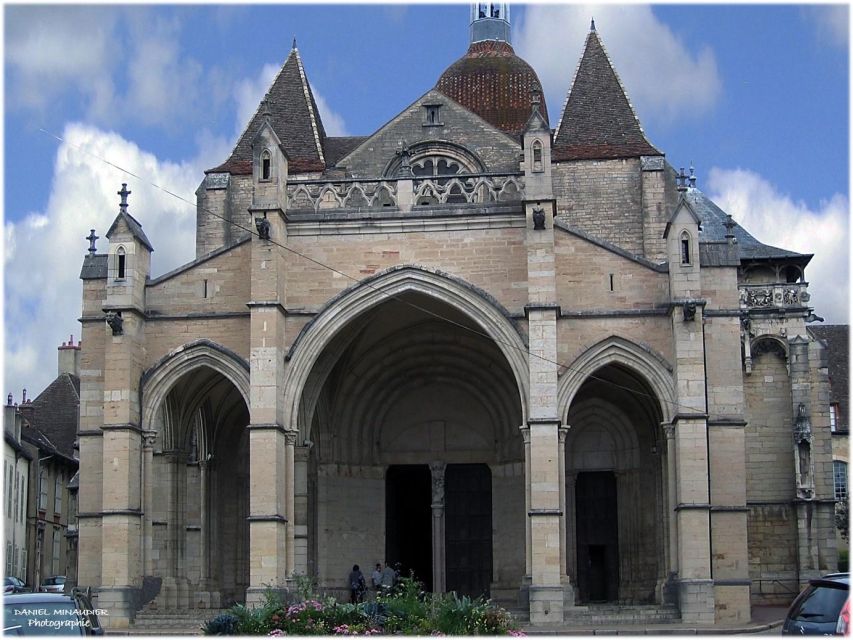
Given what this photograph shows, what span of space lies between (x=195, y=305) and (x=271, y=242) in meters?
1.84

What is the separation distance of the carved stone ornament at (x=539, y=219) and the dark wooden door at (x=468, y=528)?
20.5ft

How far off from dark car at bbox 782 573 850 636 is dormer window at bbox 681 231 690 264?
11.2m

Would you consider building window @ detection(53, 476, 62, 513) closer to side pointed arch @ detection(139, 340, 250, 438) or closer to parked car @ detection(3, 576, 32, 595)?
parked car @ detection(3, 576, 32, 595)

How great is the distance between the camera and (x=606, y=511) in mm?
27000

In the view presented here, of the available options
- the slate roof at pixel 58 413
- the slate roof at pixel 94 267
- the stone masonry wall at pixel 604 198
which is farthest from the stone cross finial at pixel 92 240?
the slate roof at pixel 58 413

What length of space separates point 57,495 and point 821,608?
34.9 m

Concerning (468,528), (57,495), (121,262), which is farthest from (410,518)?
(57,495)

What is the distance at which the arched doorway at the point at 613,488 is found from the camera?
26.1 meters

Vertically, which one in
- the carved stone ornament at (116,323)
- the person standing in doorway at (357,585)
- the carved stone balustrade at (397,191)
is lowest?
the person standing in doorway at (357,585)

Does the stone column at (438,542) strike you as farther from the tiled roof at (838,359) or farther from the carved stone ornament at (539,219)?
the tiled roof at (838,359)

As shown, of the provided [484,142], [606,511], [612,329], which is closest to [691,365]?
[612,329]

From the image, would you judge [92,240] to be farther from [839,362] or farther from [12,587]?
[839,362]

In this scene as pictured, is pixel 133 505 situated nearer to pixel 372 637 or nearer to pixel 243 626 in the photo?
pixel 243 626

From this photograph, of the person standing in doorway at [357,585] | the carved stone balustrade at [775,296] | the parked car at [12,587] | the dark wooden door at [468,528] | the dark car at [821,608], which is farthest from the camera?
the carved stone balustrade at [775,296]
